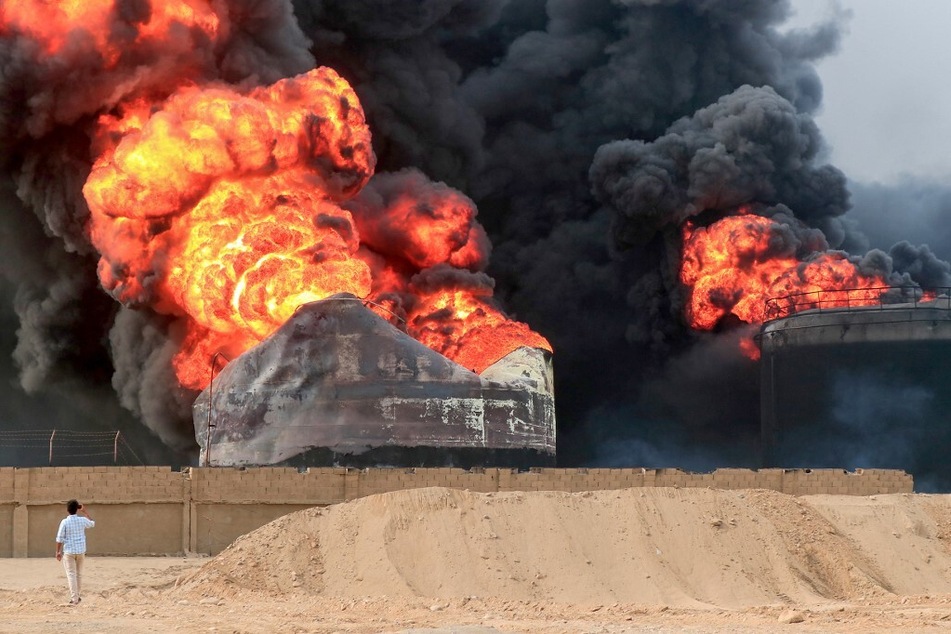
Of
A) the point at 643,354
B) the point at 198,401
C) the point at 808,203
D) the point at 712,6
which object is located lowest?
the point at 198,401

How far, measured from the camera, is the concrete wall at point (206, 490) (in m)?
38.2

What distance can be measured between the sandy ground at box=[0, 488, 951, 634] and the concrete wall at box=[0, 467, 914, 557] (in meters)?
2.97

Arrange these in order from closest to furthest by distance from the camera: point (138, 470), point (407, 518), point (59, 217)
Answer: point (407, 518)
point (138, 470)
point (59, 217)

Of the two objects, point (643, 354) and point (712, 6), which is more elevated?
point (712, 6)

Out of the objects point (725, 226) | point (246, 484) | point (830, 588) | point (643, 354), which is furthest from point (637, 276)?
point (830, 588)

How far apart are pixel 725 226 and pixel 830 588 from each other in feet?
137

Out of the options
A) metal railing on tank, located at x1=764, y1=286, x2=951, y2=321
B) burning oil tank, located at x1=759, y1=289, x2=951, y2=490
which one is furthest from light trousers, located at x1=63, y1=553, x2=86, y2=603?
metal railing on tank, located at x1=764, y1=286, x2=951, y2=321

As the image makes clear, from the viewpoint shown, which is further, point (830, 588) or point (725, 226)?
point (725, 226)

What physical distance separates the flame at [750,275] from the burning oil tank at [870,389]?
4.11 m

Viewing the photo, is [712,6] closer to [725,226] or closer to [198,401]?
[725,226]

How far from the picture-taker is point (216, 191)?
58.7 metres

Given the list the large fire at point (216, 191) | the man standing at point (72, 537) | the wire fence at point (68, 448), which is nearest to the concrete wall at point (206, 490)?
the man standing at point (72, 537)

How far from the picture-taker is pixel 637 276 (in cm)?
8169

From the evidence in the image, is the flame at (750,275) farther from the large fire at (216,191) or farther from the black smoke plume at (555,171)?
the large fire at (216,191)
